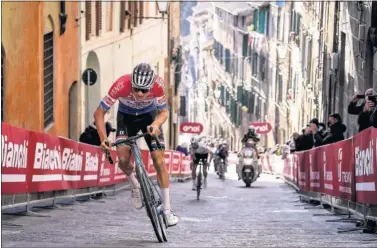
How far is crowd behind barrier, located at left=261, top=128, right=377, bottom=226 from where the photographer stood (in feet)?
41.1

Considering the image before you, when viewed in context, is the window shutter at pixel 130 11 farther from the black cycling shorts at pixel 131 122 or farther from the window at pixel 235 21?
the window at pixel 235 21

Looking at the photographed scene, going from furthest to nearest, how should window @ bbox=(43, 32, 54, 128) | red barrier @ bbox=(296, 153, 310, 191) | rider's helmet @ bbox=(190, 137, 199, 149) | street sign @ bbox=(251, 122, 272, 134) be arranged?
street sign @ bbox=(251, 122, 272, 134), window @ bbox=(43, 32, 54, 128), rider's helmet @ bbox=(190, 137, 199, 149), red barrier @ bbox=(296, 153, 310, 191)

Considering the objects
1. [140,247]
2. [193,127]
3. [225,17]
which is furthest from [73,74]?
[225,17]

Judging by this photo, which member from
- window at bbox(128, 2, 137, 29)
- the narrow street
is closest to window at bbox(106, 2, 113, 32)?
window at bbox(128, 2, 137, 29)

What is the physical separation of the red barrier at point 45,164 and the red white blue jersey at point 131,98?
2.23 meters

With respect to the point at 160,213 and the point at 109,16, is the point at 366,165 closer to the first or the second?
the point at 160,213

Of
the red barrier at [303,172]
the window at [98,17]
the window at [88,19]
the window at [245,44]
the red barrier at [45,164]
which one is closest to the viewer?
the red barrier at [45,164]

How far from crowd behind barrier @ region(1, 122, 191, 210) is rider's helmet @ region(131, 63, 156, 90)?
8.77 ft

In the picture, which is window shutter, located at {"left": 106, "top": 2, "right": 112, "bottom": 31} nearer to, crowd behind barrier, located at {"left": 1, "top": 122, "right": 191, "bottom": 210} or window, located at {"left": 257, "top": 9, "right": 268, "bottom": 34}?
crowd behind barrier, located at {"left": 1, "top": 122, "right": 191, "bottom": 210}

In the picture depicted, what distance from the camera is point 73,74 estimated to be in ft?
105

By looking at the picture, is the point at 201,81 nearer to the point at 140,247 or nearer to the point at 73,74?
the point at 73,74

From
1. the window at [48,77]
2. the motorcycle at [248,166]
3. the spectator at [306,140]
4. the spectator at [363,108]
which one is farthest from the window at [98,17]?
the spectator at [363,108]

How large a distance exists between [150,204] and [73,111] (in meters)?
22.0

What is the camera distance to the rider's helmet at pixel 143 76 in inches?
439
